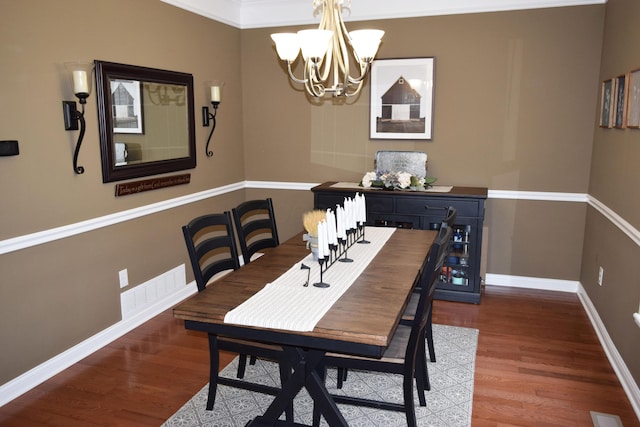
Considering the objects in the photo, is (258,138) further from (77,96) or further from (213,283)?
(213,283)

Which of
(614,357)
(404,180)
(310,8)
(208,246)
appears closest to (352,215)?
(208,246)

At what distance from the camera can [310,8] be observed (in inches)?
185

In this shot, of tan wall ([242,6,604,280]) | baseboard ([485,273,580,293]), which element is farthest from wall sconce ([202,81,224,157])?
baseboard ([485,273,580,293])

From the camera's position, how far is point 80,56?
3062 mm

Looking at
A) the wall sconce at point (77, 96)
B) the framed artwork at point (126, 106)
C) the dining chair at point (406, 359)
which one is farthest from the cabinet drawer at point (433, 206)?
the wall sconce at point (77, 96)

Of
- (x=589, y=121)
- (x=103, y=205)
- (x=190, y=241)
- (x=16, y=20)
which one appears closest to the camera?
(x=190, y=241)

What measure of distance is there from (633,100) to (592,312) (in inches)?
65.0

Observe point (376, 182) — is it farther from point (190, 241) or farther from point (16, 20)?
point (16, 20)

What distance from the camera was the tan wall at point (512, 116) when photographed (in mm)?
4160

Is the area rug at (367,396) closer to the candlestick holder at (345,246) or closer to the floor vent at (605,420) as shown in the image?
the floor vent at (605,420)

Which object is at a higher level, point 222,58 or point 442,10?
point 442,10

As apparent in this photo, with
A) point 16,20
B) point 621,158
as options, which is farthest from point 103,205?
point 621,158

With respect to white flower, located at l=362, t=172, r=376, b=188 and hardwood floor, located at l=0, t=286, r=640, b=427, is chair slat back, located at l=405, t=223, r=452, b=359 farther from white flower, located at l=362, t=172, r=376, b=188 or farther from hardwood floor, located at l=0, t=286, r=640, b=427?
white flower, located at l=362, t=172, r=376, b=188

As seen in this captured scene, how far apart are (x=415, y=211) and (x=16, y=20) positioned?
3026mm
